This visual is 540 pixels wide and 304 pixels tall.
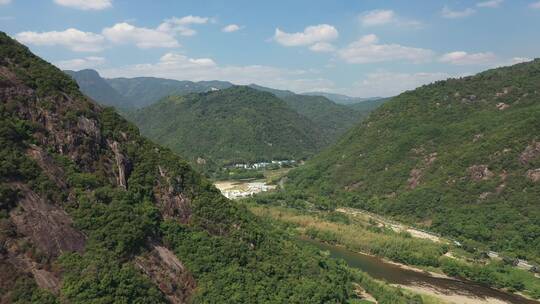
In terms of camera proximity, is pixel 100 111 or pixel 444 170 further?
pixel 444 170

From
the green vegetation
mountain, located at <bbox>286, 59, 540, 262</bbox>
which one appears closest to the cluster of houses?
mountain, located at <bbox>286, 59, 540, 262</bbox>

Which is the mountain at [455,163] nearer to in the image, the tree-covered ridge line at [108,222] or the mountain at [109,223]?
the tree-covered ridge line at [108,222]

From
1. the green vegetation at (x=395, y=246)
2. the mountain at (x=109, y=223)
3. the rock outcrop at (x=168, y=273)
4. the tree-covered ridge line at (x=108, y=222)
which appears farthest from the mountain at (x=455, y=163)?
the rock outcrop at (x=168, y=273)

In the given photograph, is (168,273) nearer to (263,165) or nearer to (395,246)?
(395,246)

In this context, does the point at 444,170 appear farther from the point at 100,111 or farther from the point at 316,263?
the point at 100,111

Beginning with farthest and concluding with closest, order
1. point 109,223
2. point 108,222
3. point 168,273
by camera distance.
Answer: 1. point 168,273
2. point 108,222
3. point 109,223

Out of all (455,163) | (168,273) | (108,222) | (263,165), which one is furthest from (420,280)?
(263,165)

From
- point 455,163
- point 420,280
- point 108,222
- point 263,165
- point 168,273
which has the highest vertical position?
point 108,222

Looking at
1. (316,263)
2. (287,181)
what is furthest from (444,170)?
(316,263)
